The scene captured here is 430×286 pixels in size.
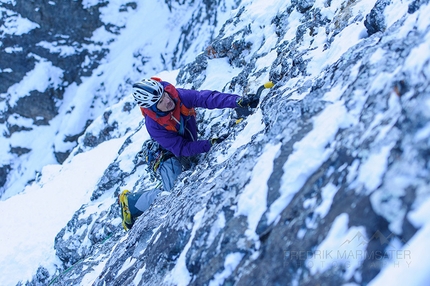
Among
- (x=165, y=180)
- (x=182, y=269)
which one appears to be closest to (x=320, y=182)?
(x=182, y=269)

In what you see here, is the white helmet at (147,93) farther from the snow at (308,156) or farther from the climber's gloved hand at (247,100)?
the snow at (308,156)

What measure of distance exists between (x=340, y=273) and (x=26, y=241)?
29.6 ft

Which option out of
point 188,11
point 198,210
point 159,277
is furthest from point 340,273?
point 188,11

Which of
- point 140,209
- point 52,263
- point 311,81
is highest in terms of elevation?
point 311,81

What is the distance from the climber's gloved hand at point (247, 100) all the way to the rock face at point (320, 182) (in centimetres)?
57

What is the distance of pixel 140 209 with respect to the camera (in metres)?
5.83

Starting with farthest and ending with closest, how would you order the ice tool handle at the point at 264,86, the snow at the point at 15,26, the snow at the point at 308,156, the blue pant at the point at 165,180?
the snow at the point at 15,26 → the blue pant at the point at 165,180 → the ice tool handle at the point at 264,86 → the snow at the point at 308,156

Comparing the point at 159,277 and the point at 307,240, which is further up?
the point at 307,240

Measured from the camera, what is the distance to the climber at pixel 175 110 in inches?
195

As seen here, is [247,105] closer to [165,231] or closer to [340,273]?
[165,231]

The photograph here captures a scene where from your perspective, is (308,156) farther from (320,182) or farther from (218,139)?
(218,139)

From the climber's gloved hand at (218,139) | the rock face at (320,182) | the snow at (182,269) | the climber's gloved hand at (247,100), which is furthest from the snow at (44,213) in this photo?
the climber's gloved hand at (247,100)

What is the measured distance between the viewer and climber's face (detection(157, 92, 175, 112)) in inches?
196

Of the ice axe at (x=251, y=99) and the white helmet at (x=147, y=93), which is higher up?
the white helmet at (x=147, y=93)
